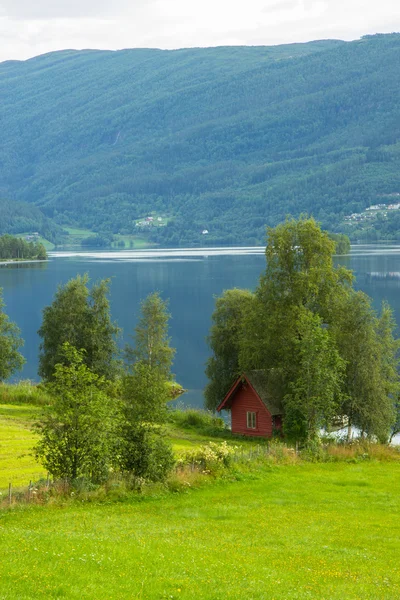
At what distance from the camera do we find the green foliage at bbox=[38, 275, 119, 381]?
59.9 metres

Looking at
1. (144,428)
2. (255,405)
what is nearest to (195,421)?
(255,405)

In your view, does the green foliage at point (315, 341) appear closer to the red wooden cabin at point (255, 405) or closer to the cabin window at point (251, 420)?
the red wooden cabin at point (255, 405)

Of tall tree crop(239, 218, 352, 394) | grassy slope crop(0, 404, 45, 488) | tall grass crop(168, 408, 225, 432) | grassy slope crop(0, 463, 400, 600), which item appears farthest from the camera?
tall grass crop(168, 408, 225, 432)

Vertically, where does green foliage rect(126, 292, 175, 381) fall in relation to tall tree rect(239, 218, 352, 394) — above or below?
below

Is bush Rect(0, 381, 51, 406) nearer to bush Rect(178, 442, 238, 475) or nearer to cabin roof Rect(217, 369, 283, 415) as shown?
cabin roof Rect(217, 369, 283, 415)

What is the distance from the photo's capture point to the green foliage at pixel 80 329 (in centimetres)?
5988

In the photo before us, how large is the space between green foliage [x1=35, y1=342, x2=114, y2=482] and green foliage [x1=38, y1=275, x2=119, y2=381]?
32931 mm

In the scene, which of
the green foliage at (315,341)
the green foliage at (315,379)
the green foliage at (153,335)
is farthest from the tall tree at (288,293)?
the green foliage at (153,335)

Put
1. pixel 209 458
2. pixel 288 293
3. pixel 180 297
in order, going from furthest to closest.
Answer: pixel 180 297, pixel 288 293, pixel 209 458

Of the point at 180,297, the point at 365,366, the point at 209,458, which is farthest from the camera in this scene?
the point at 180,297

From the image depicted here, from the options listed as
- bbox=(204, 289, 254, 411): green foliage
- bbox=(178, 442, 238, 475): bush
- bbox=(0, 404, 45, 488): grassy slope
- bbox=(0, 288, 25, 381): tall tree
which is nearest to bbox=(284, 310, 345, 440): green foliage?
bbox=(178, 442, 238, 475): bush

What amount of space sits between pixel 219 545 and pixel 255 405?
2802 centimetres

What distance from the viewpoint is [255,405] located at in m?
47.9

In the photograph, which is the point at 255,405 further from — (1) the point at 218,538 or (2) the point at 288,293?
(1) the point at 218,538
